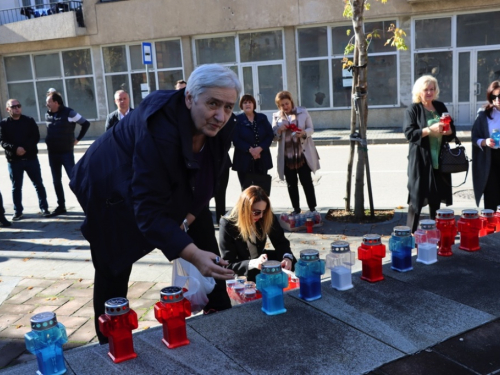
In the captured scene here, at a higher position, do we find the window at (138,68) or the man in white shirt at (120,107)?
the window at (138,68)

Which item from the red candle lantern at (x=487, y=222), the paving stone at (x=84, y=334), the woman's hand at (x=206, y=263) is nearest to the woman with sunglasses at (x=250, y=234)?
the paving stone at (x=84, y=334)

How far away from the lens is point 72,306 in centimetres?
471

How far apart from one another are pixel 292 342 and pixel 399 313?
61 cm

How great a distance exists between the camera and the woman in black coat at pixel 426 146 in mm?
5531

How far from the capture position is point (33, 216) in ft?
28.5

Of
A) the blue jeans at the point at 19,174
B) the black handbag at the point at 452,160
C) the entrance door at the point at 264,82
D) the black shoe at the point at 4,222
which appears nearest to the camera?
the black handbag at the point at 452,160

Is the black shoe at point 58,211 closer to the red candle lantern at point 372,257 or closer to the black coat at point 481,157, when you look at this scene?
the black coat at point 481,157

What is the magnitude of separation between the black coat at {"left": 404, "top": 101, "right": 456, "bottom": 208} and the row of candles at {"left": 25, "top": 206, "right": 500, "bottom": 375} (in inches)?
60.4

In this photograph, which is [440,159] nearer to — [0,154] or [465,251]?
[465,251]

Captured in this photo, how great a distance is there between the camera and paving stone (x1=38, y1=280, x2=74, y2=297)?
200 inches

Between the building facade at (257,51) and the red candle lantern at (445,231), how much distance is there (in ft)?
49.2

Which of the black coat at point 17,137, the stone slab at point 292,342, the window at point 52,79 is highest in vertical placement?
the window at point 52,79

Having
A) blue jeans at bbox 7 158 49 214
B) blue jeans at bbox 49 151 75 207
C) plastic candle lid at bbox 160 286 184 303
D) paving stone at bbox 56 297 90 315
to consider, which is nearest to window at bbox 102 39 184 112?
blue jeans at bbox 49 151 75 207

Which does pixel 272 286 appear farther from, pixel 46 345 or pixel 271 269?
pixel 46 345
